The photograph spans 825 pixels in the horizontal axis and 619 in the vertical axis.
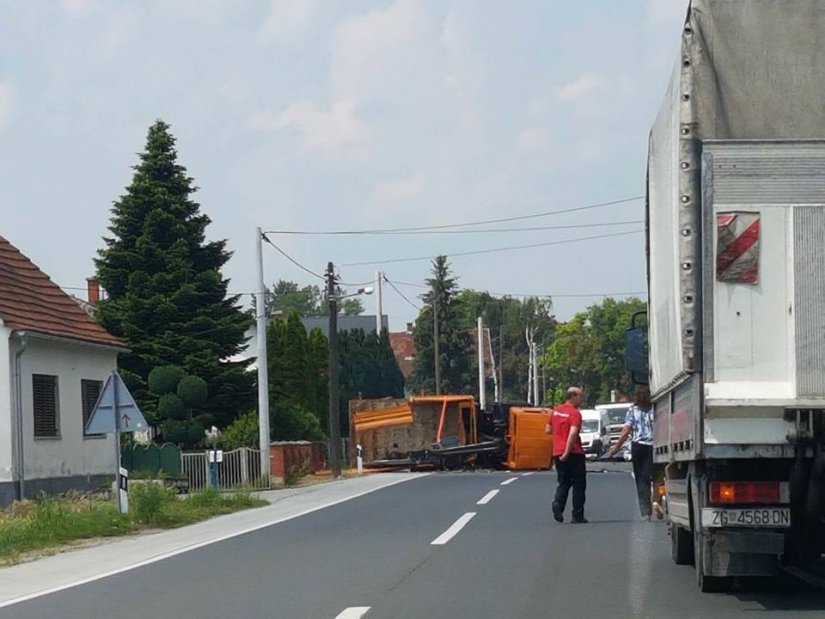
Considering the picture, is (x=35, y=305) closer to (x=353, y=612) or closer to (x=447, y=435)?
(x=447, y=435)

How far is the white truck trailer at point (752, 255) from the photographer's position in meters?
9.48

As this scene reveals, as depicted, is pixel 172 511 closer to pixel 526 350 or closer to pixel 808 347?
pixel 808 347

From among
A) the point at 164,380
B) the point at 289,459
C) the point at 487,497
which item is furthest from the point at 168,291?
the point at 487,497

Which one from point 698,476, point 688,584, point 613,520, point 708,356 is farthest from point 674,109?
point 613,520

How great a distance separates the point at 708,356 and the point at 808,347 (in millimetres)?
622

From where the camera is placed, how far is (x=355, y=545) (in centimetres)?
1645

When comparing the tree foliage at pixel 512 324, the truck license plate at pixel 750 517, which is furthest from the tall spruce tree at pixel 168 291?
the tree foliage at pixel 512 324

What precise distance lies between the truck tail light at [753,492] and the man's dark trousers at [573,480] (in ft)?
28.7

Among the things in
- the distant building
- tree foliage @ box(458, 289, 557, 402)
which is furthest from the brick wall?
tree foliage @ box(458, 289, 557, 402)

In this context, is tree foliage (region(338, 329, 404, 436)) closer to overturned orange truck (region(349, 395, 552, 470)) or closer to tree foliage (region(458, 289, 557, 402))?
overturned orange truck (region(349, 395, 552, 470))

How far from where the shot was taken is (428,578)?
13039mm

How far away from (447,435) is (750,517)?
36.7 m

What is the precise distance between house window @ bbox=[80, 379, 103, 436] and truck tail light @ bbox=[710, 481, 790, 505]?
24616mm

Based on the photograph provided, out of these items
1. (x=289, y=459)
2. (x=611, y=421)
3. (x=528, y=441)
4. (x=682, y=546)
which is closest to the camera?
(x=682, y=546)
